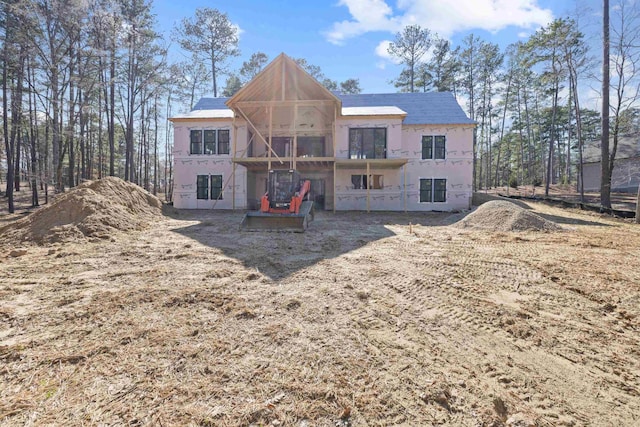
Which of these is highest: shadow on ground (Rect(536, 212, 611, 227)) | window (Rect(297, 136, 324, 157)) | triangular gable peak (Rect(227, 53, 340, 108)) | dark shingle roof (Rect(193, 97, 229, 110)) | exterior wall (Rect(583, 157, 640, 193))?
dark shingle roof (Rect(193, 97, 229, 110))

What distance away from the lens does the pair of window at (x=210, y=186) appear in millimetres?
18312

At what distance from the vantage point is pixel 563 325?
3.50m

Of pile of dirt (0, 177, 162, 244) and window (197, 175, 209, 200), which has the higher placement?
window (197, 175, 209, 200)

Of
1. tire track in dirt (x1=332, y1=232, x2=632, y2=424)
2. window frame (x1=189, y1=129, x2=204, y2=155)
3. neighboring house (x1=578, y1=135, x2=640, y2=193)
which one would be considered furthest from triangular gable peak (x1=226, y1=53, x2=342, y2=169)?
neighboring house (x1=578, y1=135, x2=640, y2=193)

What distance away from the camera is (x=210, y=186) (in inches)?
722

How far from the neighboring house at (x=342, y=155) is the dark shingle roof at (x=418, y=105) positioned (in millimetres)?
124

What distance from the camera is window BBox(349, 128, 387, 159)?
690 inches

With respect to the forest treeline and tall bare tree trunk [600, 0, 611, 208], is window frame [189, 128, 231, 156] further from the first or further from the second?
tall bare tree trunk [600, 0, 611, 208]

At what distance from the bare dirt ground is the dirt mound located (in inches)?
151

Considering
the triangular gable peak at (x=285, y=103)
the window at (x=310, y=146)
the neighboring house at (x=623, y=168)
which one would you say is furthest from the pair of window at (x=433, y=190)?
the neighboring house at (x=623, y=168)

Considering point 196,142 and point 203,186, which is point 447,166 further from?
point 196,142

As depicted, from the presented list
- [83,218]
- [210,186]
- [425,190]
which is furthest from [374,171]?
[83,218]

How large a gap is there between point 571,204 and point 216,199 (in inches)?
835

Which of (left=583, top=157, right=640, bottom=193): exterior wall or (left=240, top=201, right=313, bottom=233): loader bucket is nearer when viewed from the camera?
(left=240, top=201, right=313, bottom=233): loader bucket
